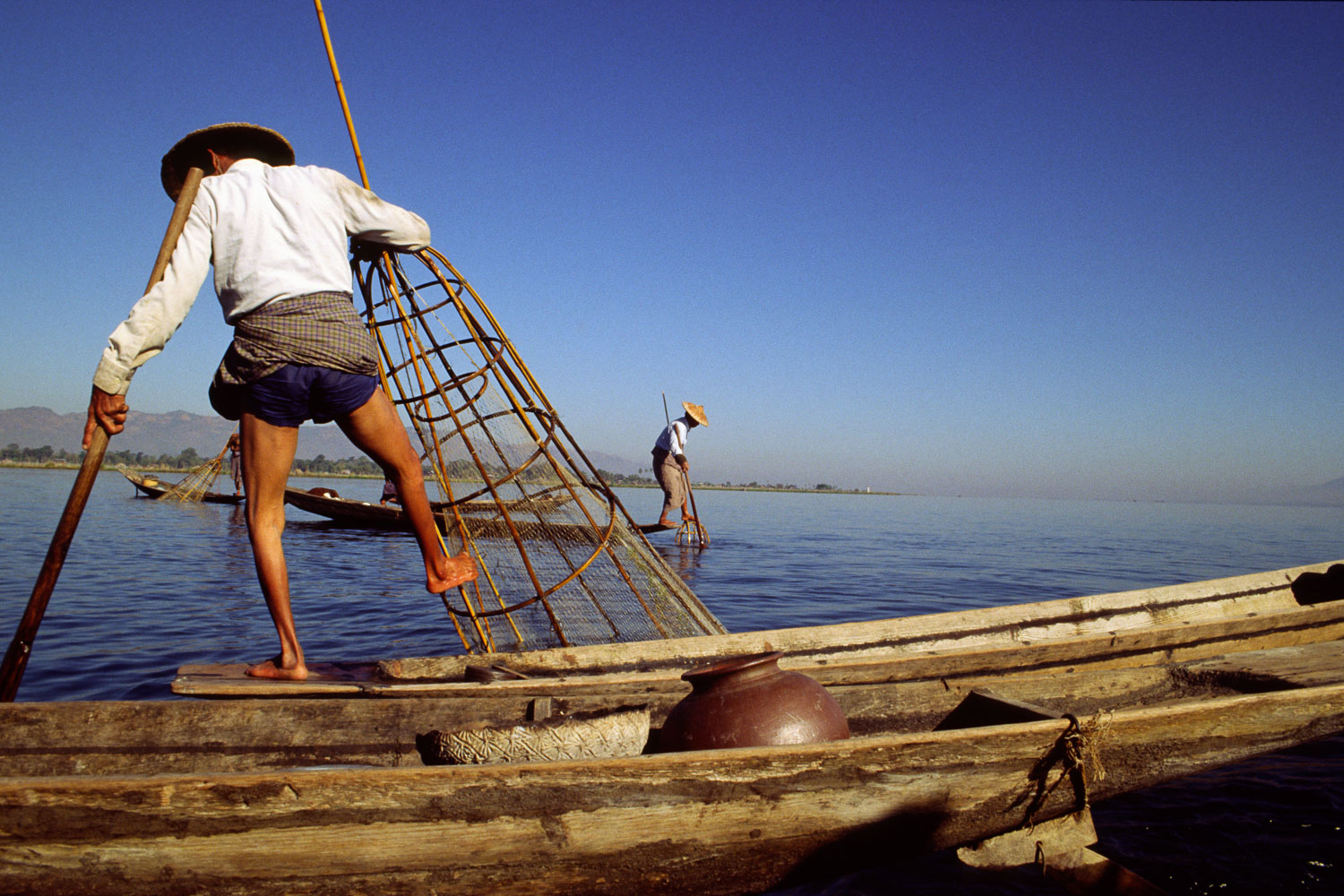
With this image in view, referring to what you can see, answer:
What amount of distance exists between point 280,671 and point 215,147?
1962 millimetres

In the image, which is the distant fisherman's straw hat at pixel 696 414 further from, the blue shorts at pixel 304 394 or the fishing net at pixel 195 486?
the fishing net at pixel 195 486

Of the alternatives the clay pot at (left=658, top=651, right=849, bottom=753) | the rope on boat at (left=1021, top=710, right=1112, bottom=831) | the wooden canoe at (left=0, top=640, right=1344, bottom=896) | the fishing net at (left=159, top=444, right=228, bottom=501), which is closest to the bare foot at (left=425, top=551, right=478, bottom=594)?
the wooden canoe at (left=0, top=640, right=1344, bottom=896)

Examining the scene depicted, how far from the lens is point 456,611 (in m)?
3.93

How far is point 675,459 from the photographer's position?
13219 mm

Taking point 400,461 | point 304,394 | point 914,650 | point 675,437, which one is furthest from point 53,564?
point 675,437

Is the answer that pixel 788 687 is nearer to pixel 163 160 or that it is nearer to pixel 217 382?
pixel 217 382

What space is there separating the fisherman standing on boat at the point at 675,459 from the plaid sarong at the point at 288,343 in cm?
1036

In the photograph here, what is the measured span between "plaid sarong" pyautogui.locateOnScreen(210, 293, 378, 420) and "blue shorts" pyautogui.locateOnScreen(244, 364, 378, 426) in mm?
26

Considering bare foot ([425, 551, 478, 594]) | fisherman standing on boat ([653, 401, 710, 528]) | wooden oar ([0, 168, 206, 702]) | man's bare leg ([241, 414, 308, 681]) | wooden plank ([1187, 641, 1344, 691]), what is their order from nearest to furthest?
wooden oar ([0, 168, 206, 702]), man's bare leg ([241, 414, 308, 681]), wooden plank ([1187, 641, 1344, 691]), bare foot ([425, 551, 478, 594]), fisherman standing on boat ([653, 401, 710, 528])

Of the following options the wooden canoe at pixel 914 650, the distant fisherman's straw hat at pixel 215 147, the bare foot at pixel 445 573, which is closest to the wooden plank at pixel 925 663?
the wooden canoe at pixel 914 650

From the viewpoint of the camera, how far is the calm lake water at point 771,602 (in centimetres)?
252

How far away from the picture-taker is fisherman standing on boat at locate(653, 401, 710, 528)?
13078 mm

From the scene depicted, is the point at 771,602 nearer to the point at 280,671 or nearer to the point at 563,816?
the point at 280,671

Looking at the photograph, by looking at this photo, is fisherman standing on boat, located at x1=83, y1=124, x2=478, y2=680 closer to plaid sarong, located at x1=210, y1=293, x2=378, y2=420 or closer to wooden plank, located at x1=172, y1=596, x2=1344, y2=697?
plaid sarong, located at x1=210, y1=293, x2=378, y2=420
